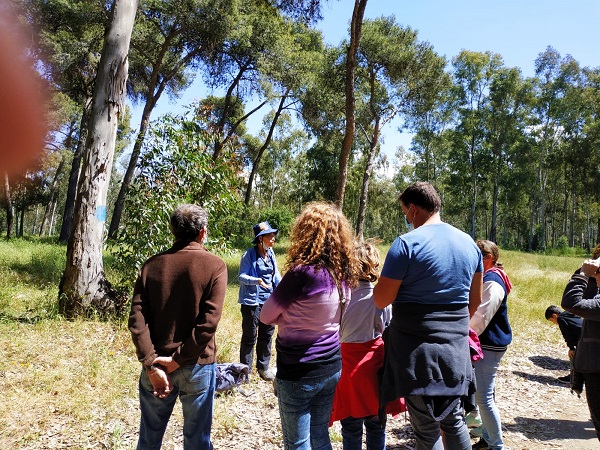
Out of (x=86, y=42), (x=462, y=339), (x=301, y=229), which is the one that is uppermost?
(x=86, y=42)

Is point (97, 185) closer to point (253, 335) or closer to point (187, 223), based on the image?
point (253, 335)

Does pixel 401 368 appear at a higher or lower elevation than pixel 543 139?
lower

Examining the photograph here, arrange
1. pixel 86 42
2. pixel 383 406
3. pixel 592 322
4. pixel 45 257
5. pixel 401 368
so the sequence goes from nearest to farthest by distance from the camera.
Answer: pixel 401 368
pixel 383 406
pixel 592 322
pixel 45 257
pixel 86 42

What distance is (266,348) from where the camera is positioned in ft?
16.5

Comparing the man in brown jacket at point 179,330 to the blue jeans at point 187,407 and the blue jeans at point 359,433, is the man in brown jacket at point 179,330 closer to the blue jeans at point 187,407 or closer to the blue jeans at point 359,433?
the blue jeans at point 187,407

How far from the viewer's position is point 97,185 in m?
6.46

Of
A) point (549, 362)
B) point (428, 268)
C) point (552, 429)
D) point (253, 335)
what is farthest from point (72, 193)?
point (428, 268)

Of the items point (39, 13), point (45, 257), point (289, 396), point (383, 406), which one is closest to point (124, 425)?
point (289, 396)

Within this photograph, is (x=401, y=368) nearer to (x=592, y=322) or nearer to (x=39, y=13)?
(x=592, y=322)

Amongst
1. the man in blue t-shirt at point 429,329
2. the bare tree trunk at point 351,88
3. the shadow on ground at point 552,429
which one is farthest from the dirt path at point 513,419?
the bare tree trunk at point 351,88

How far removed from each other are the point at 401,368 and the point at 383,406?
329mm

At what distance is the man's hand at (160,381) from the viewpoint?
2.31 meters

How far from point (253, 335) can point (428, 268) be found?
3111mm

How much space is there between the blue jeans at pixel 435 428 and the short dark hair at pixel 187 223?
4.97ft
